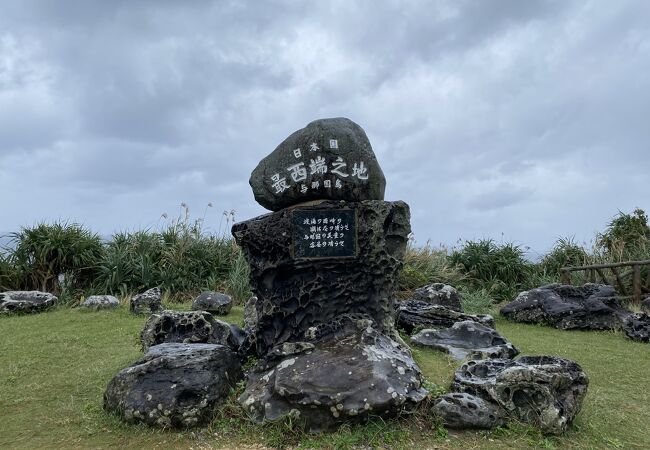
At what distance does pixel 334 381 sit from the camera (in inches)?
151

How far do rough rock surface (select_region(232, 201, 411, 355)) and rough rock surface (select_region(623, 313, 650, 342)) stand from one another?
183 inches

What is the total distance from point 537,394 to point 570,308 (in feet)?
17.7

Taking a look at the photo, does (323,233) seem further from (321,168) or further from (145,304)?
(145,304)

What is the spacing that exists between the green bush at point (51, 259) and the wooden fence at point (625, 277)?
972 centimetres

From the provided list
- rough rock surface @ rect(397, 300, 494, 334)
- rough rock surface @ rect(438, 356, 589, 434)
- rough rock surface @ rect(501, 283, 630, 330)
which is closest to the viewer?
rough rock surface @ rect(438, 356, 589, 434)

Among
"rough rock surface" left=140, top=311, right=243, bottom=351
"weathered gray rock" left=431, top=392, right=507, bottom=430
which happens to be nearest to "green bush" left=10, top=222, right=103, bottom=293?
"rough rock surface" left=140, top=311, right=243, bottom=351

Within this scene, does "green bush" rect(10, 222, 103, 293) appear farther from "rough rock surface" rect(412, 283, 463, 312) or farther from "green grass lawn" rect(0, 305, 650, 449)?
"rough rock surface" rect(412, 283, 463, 312)

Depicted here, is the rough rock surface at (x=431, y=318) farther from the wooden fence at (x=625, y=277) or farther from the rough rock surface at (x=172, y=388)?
the wooden fence at (x=625, y=277)

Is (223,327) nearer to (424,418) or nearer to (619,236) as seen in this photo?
(424,418)

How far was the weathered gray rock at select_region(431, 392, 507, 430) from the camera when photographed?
150 inches

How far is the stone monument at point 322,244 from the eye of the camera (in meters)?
4.68

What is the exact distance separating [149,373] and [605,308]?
287 inches

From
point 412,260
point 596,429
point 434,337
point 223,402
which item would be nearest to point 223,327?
point 223,402

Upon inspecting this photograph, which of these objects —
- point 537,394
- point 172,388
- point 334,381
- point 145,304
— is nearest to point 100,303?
point 145,304
